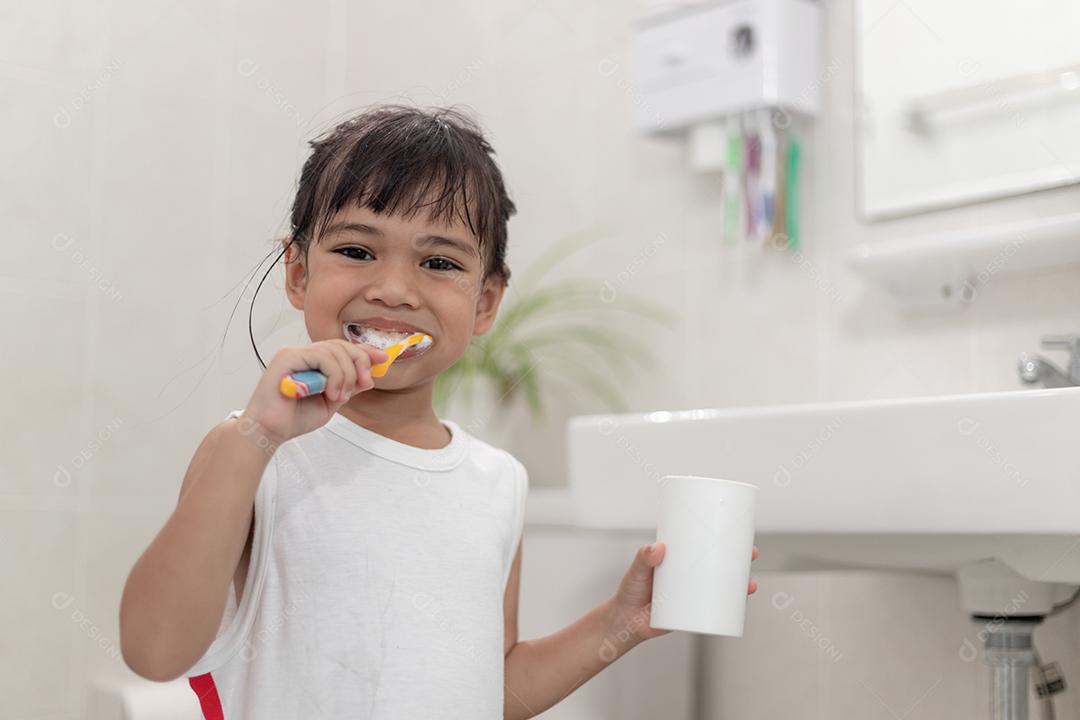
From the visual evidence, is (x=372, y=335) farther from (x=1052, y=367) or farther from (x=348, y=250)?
(x=1052, y=367)

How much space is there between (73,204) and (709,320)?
105 cm

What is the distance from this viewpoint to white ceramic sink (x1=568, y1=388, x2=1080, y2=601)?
2.87 feet

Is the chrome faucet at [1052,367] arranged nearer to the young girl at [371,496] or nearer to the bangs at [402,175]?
the young girl at [371,496]

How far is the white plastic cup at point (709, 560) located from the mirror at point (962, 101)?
2.42 ft

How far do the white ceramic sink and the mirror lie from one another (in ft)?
1.70

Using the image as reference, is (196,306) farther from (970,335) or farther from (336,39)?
(970,335)

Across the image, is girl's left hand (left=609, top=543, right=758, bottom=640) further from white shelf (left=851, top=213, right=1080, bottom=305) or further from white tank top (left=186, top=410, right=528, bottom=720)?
white shelf (left=851, top=213, right=1080, bottom=305)

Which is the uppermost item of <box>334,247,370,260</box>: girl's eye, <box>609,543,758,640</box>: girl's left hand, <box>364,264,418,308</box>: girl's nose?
<box>334,247,370,260</box>: girl's eye

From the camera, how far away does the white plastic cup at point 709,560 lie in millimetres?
839

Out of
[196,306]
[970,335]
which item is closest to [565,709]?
[970,335]

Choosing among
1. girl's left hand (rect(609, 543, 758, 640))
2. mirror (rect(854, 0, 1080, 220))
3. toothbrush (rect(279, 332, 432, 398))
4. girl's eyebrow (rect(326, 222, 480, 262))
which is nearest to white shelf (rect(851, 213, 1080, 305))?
mirror (rect(854, 0, 1080, 220))

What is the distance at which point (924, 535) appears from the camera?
0.98 meters

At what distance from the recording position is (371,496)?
0.85 metres

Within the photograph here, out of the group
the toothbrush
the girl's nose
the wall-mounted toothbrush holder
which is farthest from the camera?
the wall-mounted toothbrush holder
